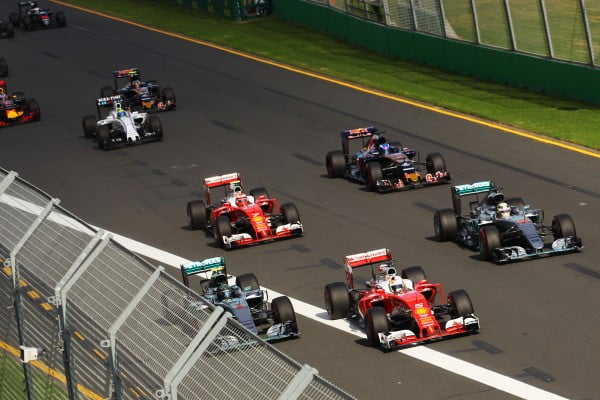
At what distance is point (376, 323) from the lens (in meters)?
20.2

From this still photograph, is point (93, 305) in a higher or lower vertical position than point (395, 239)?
higher

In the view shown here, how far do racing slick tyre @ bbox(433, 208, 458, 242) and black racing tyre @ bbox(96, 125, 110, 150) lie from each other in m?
14.0

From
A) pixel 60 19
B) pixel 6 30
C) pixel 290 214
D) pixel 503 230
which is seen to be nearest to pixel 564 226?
pixel 503 230

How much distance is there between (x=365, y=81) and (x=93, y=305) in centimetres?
3283

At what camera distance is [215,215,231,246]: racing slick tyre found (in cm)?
2684

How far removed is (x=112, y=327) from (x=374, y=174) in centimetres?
1981

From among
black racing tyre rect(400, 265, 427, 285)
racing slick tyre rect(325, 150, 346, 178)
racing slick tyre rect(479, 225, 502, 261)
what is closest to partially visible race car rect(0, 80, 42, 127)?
racing slick tyre rect(325, 150, 346, 178)

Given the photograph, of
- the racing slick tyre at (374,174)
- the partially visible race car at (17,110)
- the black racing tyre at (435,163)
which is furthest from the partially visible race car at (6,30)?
the black racing tyre at (435,163)

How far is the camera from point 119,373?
440 inches

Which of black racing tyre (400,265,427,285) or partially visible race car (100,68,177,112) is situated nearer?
black racing tyre (400,265,427,285)

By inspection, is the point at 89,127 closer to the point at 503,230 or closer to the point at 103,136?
the point at 103,136

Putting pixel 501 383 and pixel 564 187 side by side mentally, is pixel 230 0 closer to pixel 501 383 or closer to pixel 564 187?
pixel 564 187

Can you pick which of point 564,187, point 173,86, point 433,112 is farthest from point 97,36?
point 564,187

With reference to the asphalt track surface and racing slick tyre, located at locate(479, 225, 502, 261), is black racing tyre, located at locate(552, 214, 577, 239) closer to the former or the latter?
the asphalt track surface
